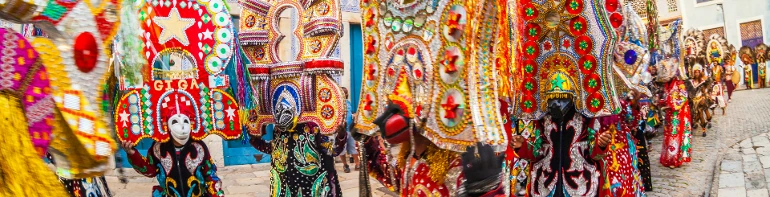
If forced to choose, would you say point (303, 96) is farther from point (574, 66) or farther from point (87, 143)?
point (87, 143)

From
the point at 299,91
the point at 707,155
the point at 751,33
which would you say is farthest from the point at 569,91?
the point at 751,33

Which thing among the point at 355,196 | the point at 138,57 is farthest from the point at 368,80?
the point at 355,196

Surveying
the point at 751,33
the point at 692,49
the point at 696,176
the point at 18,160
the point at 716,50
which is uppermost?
the point at 751,33

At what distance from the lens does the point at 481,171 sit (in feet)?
7.61

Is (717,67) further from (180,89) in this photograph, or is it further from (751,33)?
(751,33)

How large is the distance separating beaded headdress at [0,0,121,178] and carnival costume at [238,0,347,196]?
2.24 m

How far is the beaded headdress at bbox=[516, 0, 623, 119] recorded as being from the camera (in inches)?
144

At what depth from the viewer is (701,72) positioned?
10.7 metres

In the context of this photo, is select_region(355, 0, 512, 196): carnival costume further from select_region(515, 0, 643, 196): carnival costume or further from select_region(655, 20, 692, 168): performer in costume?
select_region(655, 20, 692, 168): performer in costume

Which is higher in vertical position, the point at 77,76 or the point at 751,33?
the point at 751,33

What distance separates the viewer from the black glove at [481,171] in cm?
230

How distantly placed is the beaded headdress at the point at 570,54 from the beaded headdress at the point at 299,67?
1161 mm

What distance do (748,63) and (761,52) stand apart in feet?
2.45

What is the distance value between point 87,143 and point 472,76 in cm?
131
